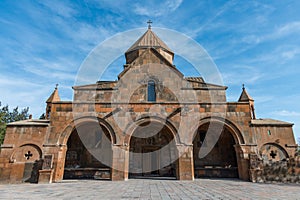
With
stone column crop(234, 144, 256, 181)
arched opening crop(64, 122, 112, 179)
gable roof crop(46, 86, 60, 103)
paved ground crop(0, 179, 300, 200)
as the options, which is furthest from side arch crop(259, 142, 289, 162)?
gable roof crop(46, 86, 60, 103)

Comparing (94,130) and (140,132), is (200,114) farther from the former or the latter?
(94,130)

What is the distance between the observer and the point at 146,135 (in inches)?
516

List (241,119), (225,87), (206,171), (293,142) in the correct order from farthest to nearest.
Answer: (225,87) < (293,142) < (206,171) < (241,119)

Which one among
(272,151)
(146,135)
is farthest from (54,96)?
(272,151)

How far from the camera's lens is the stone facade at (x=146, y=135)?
32.9ft

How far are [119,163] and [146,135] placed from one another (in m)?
3.64

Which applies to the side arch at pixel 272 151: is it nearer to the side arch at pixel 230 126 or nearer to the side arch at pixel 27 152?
the side arch at pixel 230 126

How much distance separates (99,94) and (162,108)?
4.58 meters

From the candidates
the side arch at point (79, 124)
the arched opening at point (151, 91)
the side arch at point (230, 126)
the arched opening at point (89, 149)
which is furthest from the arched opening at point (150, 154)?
the side arch at point (230, 126)

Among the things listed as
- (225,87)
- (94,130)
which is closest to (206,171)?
(225,87)

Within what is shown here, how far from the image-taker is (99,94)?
41.8 ft

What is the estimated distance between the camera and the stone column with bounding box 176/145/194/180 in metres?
9.77

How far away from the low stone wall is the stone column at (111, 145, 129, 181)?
20.5ft

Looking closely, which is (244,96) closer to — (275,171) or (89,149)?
(275,171)
